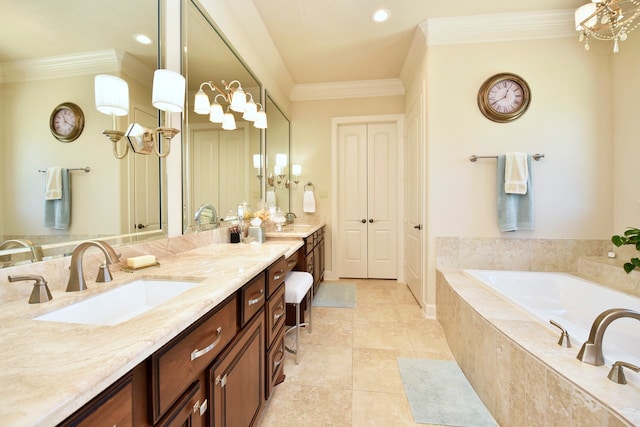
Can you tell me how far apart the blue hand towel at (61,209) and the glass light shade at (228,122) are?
117cm

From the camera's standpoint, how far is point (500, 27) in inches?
92.1

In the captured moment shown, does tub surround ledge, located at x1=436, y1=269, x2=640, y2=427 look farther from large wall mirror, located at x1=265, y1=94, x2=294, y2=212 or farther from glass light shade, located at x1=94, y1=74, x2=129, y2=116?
large wall mirror, located at x1=265, y1=94, x2=294, y2=212

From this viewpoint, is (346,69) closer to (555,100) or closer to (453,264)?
(555,100)

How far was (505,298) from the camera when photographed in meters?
1.66

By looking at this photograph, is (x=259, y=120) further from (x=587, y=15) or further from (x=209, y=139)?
(x=587, y=15)

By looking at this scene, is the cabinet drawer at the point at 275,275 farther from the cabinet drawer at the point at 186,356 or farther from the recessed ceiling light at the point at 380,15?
the recessed ceiling light at the point at 380,15

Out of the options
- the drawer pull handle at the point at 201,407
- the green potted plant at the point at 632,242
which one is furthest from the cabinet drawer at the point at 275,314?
the green potted plant at the point at 632,242

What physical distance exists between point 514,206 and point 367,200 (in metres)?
1.82

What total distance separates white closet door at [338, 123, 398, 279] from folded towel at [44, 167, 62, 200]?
3144 millimetres

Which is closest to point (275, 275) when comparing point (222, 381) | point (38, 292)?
point (222, 381)

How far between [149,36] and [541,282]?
319 centimetres

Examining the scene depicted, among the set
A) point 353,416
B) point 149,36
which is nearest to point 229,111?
point 149,36

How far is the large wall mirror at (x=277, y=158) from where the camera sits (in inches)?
117

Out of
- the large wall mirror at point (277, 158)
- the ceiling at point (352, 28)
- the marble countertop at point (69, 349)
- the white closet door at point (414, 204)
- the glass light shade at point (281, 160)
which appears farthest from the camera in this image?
the glass light shade at point (281, 160)
